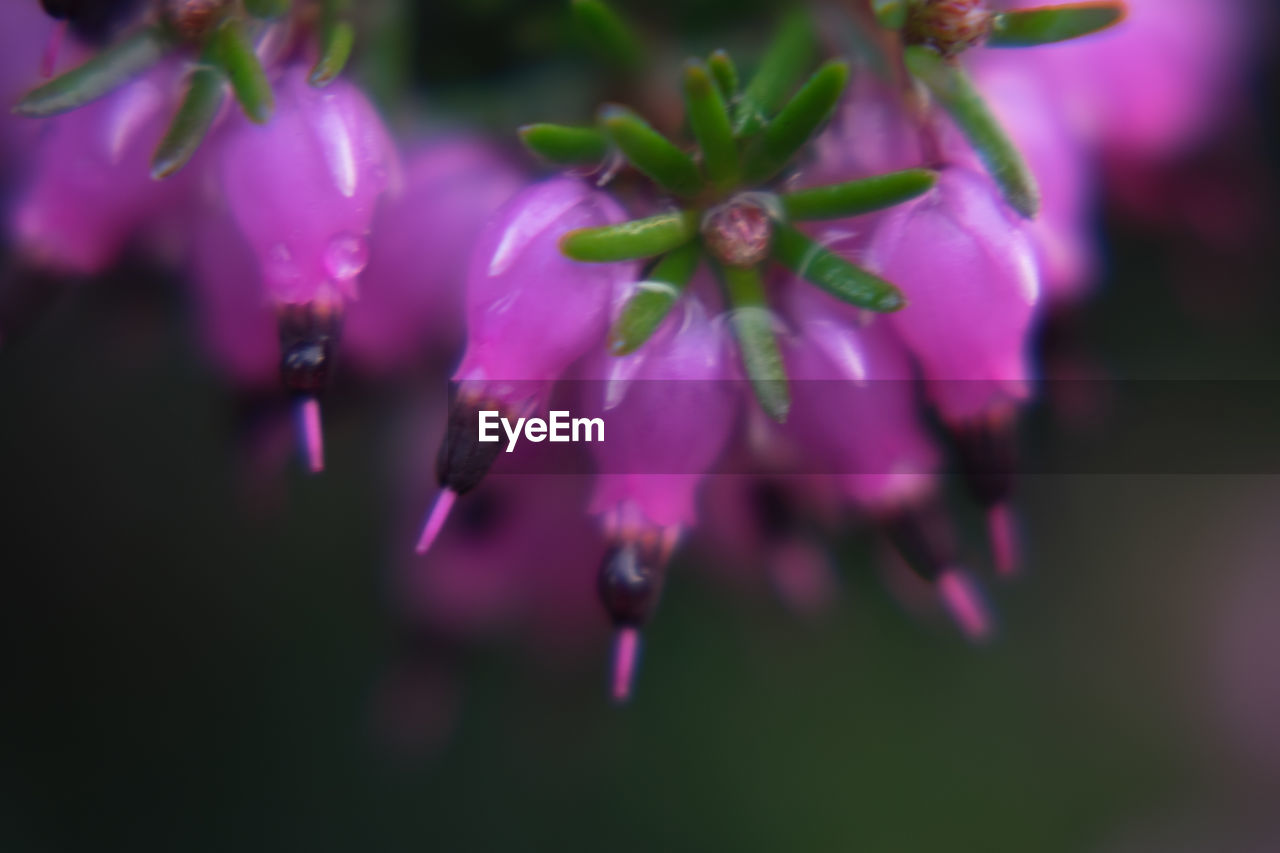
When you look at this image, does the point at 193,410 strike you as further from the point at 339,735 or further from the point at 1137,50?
the point at 1137,50

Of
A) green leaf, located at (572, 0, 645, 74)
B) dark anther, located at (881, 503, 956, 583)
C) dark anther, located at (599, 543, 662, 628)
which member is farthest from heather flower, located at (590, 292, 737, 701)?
green leaf, located at (572, 0, 645, 74)

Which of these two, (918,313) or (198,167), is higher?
(198,167)

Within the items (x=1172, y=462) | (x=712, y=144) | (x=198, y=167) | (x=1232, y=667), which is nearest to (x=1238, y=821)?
(x=1232, y=667)

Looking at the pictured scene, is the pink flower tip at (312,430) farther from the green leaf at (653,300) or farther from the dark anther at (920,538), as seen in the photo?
the dark anther at (920,538)

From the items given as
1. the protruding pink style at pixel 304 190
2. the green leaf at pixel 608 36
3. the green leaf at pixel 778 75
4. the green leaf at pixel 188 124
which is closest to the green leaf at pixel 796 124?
the green leaf at pixel 778 75

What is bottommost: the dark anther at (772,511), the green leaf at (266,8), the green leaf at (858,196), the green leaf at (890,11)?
the dark anther at (772,511)

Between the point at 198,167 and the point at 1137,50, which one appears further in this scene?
the point at 1137,50

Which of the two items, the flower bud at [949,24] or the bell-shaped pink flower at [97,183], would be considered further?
the bell-shaped pink flower at [97,183]
